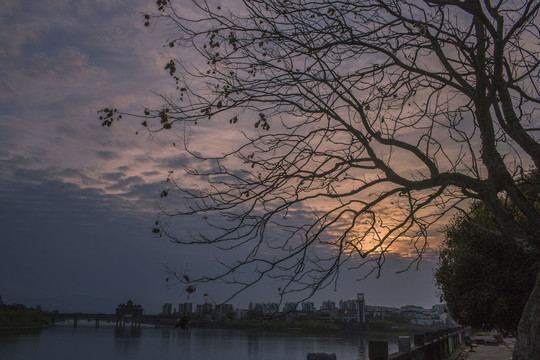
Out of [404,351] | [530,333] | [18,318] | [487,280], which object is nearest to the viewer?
[530,333]

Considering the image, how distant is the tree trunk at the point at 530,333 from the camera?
440 centimetres

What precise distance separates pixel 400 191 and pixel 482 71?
1867 millimetres

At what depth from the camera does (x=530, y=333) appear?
4.49m

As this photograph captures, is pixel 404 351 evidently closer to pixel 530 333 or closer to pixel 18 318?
pixel 530 333

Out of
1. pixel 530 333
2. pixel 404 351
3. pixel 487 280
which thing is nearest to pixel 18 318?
pixel 487 280

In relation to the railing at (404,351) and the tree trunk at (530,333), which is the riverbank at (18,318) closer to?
the railing at (404,351)

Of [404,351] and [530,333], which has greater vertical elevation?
[530,333]

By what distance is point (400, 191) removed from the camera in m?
5.78

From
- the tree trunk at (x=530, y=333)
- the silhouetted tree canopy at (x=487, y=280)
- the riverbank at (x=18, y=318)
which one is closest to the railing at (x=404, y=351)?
the tree trunk at (x=530, y=333)

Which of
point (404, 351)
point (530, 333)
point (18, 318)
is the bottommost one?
point (18, 318)

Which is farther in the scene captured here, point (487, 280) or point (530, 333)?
point (487, 280)

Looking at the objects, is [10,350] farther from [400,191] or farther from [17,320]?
[400,191]

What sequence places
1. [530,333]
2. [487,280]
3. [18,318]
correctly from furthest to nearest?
[18,318] → [487,280] → [530,333]

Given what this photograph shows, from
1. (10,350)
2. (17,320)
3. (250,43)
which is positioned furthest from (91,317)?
(250,43)
